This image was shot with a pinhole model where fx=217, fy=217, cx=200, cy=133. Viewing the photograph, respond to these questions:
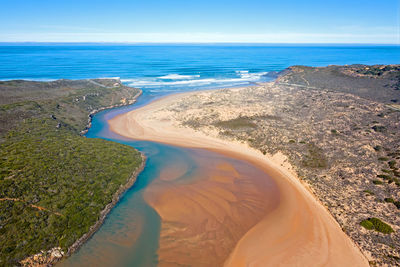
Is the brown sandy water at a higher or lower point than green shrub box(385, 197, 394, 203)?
lower

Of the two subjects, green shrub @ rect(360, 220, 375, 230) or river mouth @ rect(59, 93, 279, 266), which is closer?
river mouth @ rect(59, 93, 279, 266)

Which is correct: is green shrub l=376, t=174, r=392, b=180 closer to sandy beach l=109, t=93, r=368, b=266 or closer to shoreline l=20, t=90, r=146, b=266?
sandy beach l=109, t=93, r=368, b=266

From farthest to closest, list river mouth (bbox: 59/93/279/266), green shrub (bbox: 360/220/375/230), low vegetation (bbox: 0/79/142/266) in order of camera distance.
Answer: green shrub (bbox: 360/220/375/230)
river mouth (bbox: 59/93/279/266)
low vegetation (bbox: 0/79/142/266)

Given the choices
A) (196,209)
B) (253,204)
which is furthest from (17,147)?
(253,204)

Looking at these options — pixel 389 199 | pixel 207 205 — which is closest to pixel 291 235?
pixel 207 205

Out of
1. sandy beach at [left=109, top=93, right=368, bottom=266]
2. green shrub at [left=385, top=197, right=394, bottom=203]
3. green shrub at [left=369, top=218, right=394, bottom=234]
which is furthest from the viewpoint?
green shrub at [left=385, top=197, right=394, bottom=203]

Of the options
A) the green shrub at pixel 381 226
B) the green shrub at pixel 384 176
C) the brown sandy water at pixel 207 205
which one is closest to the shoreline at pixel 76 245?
the brown sandy water at pixel 207 205

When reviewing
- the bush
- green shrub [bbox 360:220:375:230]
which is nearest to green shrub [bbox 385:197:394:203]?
the bush

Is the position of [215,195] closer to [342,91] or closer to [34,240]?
[34,240]
